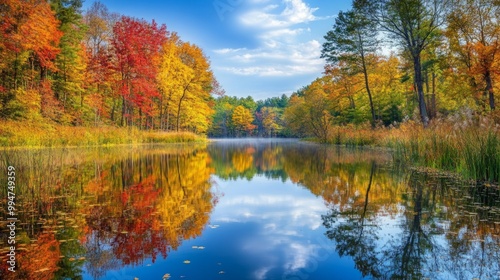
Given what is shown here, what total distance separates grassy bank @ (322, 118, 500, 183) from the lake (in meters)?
0.58

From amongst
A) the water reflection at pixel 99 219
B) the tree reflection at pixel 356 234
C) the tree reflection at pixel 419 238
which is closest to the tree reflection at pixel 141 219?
the water reflection at pixel 99 219

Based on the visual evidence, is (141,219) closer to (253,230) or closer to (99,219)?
(99,219)

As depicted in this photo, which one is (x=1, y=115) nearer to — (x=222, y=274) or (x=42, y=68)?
(x=42, y=68)

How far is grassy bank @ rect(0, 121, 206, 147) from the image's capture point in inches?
680

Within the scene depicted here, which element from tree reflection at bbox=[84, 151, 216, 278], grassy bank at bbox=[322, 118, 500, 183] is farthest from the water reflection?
grassy bank at bbox=[322, 118, 500, 183]

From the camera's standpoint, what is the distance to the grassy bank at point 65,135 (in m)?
17.3

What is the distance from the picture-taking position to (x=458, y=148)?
28.5 feet

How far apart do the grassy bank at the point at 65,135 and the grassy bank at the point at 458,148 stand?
18.7 m

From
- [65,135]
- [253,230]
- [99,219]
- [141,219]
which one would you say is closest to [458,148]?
[253,230]

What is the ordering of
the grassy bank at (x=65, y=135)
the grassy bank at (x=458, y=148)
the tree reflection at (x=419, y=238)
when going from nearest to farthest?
1. the tree reflection at (x=419, y=238)
2. the grassy bank at (x=458, y=148)
3. the grassy bank at (x=65, y=135)

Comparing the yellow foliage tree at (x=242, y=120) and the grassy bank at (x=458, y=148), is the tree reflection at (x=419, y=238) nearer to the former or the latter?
the grassy bank at (x=458, y=148)

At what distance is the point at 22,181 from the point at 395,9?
62.9ft

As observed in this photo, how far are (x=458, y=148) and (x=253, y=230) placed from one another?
6.91 metres

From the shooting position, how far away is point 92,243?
394 cm
